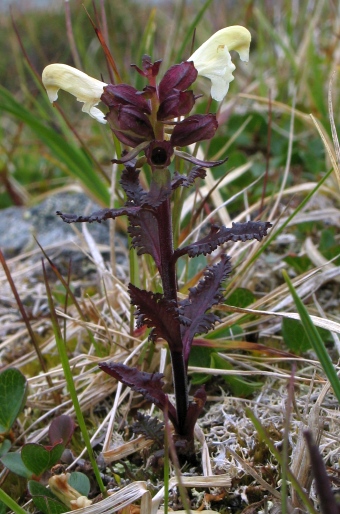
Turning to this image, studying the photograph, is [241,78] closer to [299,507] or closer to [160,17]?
[160,17]

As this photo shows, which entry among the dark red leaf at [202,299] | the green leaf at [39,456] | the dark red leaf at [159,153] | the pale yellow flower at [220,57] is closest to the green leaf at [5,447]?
the green leaf at [39,456]

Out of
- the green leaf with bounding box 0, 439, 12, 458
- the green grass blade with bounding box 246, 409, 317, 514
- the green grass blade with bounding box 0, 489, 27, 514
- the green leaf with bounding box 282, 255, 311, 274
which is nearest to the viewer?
the green grass blade with bounding box 246, 409, 317, 514

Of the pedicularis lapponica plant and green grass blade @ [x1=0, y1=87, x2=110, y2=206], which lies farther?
green grass blade @ [x1=0, y1=87, x2=110, y2=206]

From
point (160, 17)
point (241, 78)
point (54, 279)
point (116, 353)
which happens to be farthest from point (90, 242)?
point (160, 17)

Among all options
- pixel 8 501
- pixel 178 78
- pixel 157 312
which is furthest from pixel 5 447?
pixel 178 78

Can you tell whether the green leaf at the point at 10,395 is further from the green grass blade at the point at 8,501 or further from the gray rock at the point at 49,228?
the gray rock at the point at 49,228

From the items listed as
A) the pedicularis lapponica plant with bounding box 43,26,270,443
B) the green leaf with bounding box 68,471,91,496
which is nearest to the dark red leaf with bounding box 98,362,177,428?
the pedicularis lapponica plant with bounding box 43,26,270,443

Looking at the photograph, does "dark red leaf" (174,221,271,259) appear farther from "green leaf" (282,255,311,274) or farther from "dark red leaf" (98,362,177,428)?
"green leaf" (282,255,311,274)
